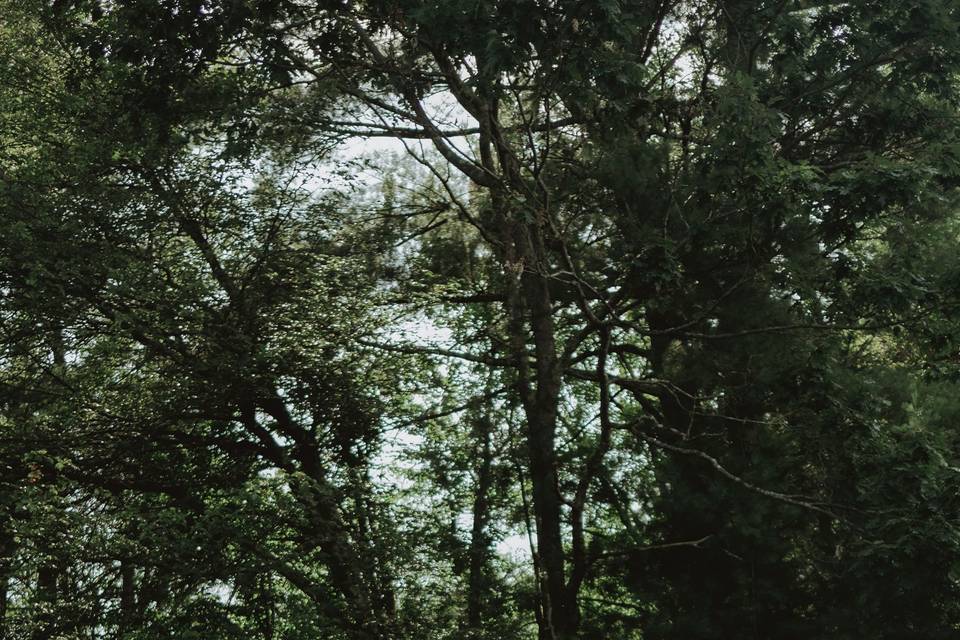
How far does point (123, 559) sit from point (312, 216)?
3906mm

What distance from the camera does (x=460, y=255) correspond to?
459 inches

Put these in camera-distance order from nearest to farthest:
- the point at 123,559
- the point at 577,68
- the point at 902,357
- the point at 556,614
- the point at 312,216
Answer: the point at 577,68 → the point at 123,559 → the point at 556,614 → the point at 312,216 → the point at 902,357

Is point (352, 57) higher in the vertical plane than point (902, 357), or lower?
higher

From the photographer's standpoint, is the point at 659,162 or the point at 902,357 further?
the point at 902,357

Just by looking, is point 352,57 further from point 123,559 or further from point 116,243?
point 123,559

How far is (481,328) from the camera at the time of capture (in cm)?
1097

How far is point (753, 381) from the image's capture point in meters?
8.78

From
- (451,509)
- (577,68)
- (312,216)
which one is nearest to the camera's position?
A: (577,68)

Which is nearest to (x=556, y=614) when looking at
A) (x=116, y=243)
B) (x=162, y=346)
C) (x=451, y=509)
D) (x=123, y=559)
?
(x=451, y=509)

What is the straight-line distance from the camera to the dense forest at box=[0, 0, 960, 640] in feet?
24.5

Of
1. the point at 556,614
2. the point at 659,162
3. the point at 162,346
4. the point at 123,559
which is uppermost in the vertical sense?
the point at 659,162

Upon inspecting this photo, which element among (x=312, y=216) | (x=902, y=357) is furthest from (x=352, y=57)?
(x=902, y=357)

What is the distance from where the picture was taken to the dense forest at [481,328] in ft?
24.5

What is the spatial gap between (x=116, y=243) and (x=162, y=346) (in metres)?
1.09
